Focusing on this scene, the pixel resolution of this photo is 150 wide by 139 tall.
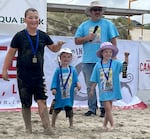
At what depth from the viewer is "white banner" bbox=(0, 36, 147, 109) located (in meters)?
8.64

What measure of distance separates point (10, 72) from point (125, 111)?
8.14 feet

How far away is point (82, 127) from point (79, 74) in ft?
9.76

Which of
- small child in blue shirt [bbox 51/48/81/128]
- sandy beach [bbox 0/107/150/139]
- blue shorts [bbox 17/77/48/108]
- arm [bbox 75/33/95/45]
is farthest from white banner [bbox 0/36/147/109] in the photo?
blue shorts [bbox 17/77/48/108]

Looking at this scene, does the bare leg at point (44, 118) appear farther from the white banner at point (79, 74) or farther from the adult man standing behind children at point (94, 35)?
the white banner at point (79, 74)

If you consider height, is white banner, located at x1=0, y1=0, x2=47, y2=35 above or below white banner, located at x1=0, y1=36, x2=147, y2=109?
above

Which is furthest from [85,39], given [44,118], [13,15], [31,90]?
[44,118]

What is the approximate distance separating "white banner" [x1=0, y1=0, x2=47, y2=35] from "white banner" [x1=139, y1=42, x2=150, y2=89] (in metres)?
2.68

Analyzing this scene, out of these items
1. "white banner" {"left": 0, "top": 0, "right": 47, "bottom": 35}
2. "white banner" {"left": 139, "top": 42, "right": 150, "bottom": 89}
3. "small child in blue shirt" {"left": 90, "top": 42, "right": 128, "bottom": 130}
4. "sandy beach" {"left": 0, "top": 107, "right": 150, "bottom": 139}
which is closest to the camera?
"sandy beach" {"left": 0, "top": 107, "right": 150, "bottom": 139}

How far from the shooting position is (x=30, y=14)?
A: 5.85 meters

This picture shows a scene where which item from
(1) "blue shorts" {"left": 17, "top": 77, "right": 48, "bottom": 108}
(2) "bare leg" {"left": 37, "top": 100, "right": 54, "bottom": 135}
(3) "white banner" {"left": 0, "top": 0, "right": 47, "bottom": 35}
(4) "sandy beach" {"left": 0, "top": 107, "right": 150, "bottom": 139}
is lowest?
(4) "sandy beach" {"left": 0, "top": 107, "right": 150, "bottom": 139}

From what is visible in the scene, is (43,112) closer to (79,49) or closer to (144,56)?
(79,49)

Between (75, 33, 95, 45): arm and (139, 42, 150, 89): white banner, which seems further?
(139, 42, 150, 89): white banner

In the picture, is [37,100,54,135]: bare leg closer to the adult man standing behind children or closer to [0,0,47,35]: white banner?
the adult man standing behind children

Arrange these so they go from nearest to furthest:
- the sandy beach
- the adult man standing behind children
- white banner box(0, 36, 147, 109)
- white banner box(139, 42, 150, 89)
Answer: the sandy beach, the adult man standing behind children, white banner box(0, 36, 147, 109), white banner box(139, 42, 150, 89)
